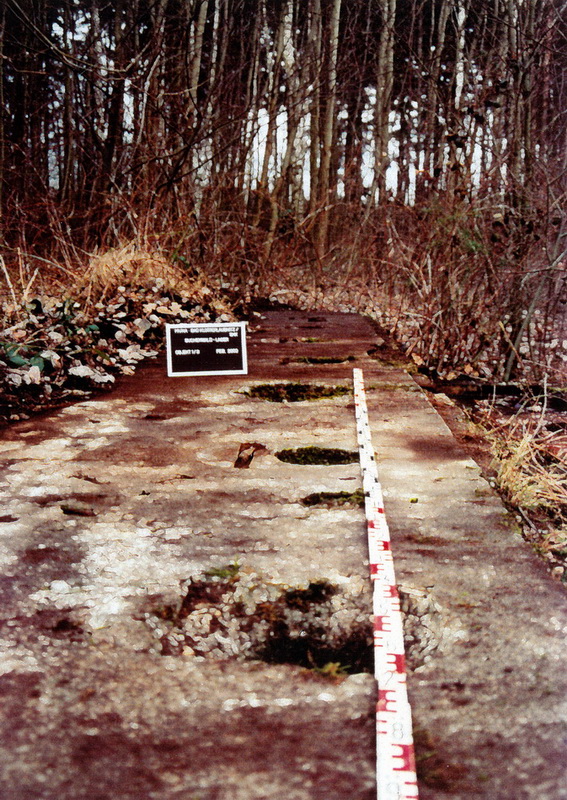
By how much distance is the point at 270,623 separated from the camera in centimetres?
159

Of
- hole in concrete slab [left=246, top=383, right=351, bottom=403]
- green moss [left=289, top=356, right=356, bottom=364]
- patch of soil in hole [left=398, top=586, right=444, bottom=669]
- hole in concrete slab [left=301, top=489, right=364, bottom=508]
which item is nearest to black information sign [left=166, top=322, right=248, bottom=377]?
hole in concrete slab [left=246, top=383, right=351, bottom=403]

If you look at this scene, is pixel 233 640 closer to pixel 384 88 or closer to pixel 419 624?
pixel 419 624

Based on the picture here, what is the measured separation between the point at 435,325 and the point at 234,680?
424 centimetres

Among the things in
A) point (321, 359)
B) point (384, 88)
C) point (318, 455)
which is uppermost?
point (384, 88)

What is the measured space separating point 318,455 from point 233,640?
138 centimetres

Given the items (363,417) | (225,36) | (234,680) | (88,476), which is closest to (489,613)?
(234,680)

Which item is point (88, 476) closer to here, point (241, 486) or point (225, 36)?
point (241, 486)

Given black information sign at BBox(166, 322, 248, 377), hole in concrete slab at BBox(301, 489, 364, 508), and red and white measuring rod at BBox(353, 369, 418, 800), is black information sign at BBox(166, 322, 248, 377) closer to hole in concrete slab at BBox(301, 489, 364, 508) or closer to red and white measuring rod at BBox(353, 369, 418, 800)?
hole in concrete slab at BBox(301, 489, 364, 508)

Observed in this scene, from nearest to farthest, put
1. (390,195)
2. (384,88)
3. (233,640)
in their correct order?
(233,640) < (390,195) < (384,88)

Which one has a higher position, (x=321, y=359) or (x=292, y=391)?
(x=321, y=359)

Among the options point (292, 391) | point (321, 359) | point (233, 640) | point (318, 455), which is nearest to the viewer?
point (233, 640)

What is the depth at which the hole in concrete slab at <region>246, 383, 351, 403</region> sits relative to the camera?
393 cm

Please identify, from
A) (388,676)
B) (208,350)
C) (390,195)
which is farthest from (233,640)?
(390,195)

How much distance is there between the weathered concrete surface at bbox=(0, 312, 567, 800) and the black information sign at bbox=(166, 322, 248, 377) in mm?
1273
